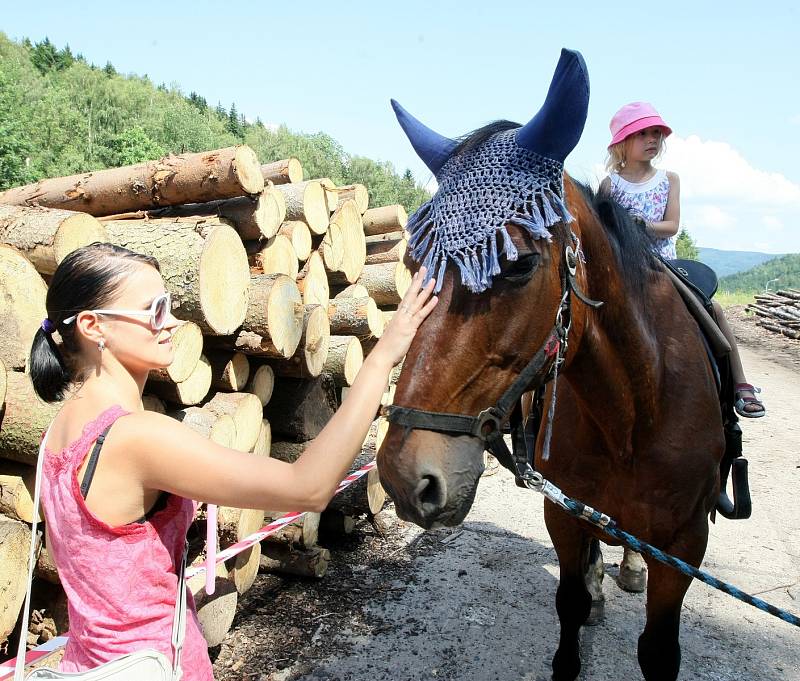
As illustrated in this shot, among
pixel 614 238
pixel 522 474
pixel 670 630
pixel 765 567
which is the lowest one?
pixel 765 567

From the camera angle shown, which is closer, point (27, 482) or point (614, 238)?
point (614, 238)

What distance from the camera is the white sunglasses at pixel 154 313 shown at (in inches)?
53.2

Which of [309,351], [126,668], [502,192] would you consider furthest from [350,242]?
[126,668]

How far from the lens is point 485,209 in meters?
1.57

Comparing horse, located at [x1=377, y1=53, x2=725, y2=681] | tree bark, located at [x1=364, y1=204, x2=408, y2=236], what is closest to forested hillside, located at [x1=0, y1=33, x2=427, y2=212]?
tree bark, located at [x1=364, y1=204, x2=408, y2=236]

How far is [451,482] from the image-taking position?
143cm

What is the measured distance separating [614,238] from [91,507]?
5.96 ft

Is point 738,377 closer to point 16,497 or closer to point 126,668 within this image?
point 126,668

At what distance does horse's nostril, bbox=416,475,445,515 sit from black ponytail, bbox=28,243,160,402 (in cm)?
90

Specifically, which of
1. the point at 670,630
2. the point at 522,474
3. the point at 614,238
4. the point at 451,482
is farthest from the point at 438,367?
the point at 670,630

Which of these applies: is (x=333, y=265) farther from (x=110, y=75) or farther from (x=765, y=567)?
(x=110, y=75)

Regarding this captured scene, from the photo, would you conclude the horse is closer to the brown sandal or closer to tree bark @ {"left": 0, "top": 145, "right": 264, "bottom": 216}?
the brown sandal

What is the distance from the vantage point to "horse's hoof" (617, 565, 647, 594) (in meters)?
3.82

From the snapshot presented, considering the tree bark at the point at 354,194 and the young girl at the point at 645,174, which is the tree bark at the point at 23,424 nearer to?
the young girl at the point at 645,174
